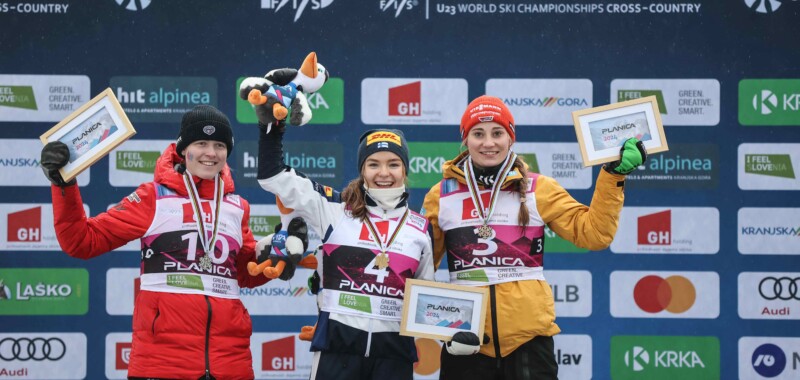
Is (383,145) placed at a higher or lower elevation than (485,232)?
higher

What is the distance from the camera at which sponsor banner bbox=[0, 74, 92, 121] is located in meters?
4.79

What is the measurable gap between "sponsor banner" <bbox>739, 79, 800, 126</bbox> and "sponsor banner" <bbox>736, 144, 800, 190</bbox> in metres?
0.13

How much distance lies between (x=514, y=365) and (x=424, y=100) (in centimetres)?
192

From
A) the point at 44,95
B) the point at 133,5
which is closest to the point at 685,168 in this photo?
the point at 133,5

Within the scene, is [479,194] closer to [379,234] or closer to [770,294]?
[379,234]

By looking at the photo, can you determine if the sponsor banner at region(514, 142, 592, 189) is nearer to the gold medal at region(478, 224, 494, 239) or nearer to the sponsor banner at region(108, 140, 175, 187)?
the gold medal at region(478, 224, 494, 239)

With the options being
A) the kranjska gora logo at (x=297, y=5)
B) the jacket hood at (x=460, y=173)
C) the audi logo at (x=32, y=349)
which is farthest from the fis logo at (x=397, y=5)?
the audi logo at (x=32, y=349)

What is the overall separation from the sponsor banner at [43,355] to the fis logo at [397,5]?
2.32m

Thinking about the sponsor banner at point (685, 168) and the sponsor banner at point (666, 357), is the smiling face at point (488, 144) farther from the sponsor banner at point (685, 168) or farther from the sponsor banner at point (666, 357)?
the sponsor banner at point (666, 357)

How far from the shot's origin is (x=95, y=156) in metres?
3.12

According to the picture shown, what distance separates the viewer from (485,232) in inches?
130

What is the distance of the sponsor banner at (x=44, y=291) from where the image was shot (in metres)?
4.78

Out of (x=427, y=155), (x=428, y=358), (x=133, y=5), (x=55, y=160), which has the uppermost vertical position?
(x=133, y=5)

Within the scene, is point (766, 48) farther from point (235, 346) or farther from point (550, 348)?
point (235, 346)
